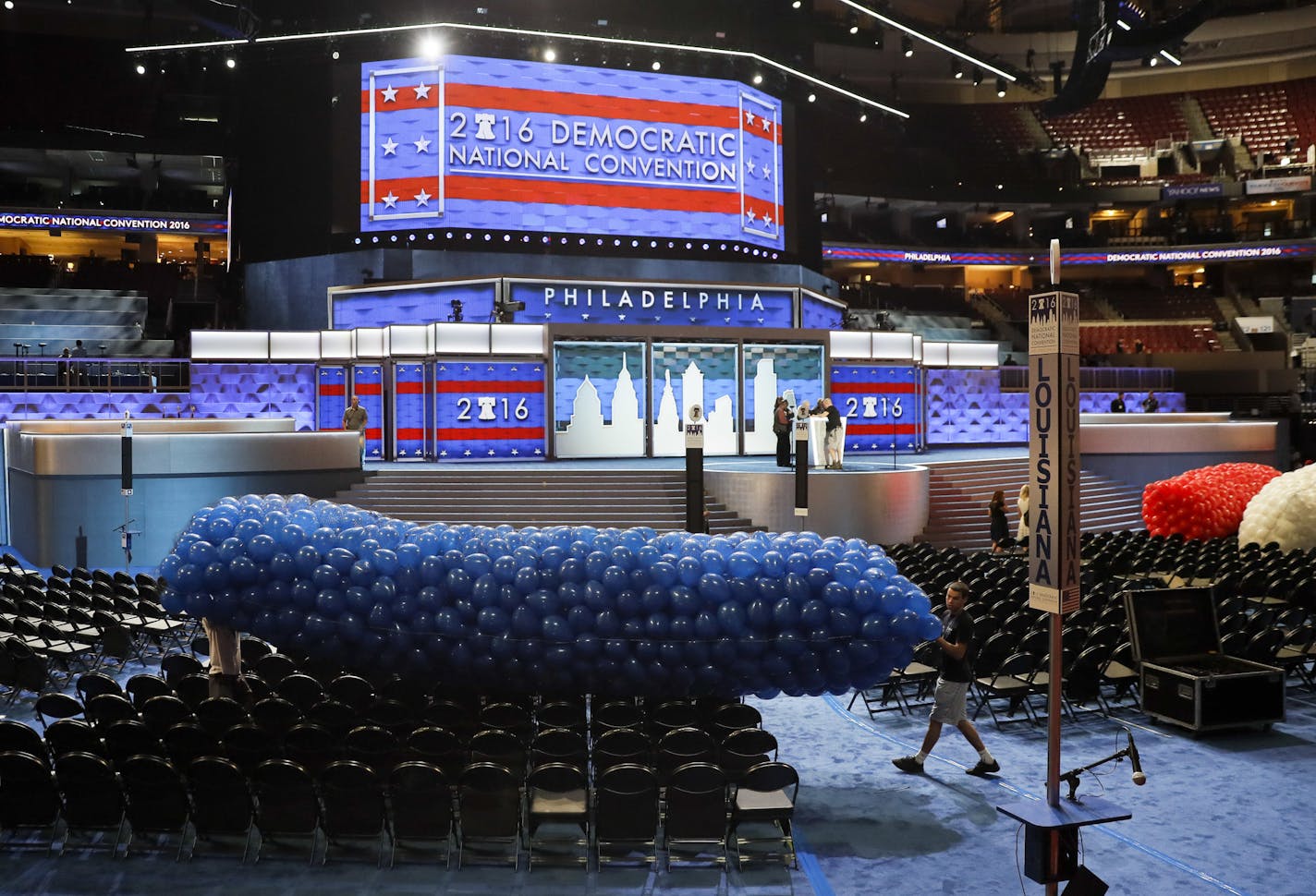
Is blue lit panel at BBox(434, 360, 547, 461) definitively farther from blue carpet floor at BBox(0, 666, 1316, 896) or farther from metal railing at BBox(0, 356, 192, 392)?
blue carpet floor at BBox(0, 666, 1316, 896)

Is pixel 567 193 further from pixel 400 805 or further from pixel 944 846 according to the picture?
pixel 944 846

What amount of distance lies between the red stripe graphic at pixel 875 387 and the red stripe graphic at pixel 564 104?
28.0 ft

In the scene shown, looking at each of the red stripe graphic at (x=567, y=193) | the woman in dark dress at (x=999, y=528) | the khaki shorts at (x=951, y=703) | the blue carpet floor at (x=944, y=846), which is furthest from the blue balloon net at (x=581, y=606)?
the red stripe graphic at (x=567, y=193)

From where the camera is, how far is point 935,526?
69.8ft

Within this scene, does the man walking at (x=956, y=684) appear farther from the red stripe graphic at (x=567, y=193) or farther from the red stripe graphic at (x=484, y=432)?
the red stripe graphic at (x=567, y=193)

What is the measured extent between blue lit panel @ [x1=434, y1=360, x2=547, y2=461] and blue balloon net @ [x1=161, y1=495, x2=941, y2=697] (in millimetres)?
14396

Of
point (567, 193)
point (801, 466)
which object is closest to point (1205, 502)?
point (801, 466)

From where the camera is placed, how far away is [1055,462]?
605 cm

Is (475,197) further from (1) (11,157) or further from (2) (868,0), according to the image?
(1) (11,157)

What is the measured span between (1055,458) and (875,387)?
22336 mm

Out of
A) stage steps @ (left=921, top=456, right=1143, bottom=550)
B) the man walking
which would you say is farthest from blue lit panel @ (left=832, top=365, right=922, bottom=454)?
the man walking

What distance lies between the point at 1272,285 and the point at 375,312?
39.1 metres

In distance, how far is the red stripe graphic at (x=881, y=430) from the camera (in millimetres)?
27989

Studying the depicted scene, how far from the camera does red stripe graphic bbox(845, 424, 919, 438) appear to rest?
28.0 meters
